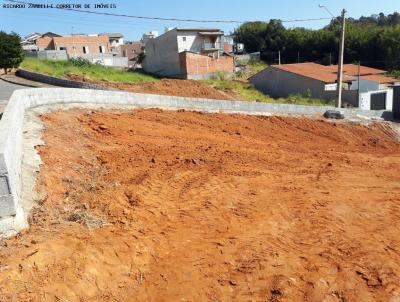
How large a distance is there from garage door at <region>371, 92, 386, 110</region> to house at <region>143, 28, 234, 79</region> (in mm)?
18743

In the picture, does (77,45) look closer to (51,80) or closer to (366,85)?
(51,80)

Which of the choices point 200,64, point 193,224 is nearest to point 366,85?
point 200,64

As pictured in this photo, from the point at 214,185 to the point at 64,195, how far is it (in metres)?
→ 3.20

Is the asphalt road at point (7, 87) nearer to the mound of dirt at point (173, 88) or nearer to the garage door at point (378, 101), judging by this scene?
the mound of dirt at point (173, 88)

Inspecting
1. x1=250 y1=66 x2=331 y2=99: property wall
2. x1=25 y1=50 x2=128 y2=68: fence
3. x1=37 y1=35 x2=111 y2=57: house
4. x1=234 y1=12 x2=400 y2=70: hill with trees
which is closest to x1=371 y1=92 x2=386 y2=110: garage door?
x1=250 y1=66 x2=331 y2=99: property wall

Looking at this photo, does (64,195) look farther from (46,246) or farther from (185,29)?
(185,29)

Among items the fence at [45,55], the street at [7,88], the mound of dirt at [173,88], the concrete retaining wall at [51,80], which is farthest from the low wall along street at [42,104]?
the fence at [45,55]

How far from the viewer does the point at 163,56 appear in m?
49.7

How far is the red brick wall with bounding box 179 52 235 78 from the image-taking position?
146 ft

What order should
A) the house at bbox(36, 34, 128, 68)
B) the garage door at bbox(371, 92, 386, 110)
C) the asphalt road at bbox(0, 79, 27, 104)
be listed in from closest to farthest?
the asphalt road at bbox(0, 79, 27, 104), the garage door at bbox(371, 92, 386, 110), the house at bbox(36, 34, 128, 68)

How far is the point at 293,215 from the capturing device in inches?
300

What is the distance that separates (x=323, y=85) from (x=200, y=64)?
15715 millimetres

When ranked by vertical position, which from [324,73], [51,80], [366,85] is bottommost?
[366,85]

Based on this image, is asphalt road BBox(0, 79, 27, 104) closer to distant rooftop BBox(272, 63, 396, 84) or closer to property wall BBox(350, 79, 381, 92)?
distant rooftop BBox(272, 63, 396, 84)
